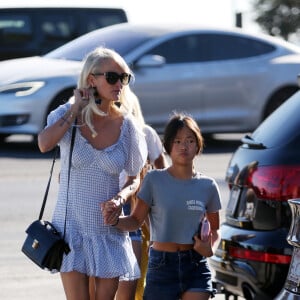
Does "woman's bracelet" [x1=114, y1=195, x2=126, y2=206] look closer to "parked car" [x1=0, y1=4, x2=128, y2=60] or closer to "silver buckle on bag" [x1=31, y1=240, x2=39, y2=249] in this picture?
"silver buckle on bag" [x1=31, y1=240, x2=39, y2=249]

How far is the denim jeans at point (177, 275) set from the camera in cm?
591

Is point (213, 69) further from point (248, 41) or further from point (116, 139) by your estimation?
point (116, 139)

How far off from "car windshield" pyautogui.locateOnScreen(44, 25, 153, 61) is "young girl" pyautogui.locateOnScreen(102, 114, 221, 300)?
10796 millimetres

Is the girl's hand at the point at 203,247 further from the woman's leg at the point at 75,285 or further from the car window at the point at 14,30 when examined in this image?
the car window at the point at 14,30

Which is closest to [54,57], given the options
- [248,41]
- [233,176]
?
[248,41]

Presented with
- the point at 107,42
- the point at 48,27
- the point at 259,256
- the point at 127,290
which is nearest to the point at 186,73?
the point at 107,42

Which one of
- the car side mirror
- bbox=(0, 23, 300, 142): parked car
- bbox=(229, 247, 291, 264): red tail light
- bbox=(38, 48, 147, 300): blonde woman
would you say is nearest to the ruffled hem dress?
bbox=(38, 48, 147, 300): blonde woman

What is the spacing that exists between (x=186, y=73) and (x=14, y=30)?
6936mm

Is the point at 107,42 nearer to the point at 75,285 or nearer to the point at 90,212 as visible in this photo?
the point at 90,212

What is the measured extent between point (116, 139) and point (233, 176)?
1035 millimetres

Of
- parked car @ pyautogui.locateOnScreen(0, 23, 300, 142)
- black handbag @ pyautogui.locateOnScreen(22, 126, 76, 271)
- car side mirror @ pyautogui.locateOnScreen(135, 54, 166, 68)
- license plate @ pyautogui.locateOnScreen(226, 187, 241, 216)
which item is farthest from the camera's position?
car side mirror @ pyautogui.locateOnScreen(135, 54, 166, 68)

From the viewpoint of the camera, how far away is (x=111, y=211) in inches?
234

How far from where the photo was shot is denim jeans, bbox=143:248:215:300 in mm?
5914

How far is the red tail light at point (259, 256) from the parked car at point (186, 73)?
959cm
